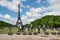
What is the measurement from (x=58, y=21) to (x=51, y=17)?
11476 millimetres

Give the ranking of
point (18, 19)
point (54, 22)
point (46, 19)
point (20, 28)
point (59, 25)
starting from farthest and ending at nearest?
point (46, 19)
point (54, 22)
point (59, 25)
point (18, 19)
point (20, 28)

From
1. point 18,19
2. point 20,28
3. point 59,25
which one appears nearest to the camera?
point 20,28

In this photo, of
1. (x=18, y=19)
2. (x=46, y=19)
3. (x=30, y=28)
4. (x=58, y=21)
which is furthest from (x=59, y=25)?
(x=30, y=28)

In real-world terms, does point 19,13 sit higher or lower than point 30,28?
higher

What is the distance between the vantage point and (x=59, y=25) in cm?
8025

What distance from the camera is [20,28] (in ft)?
110

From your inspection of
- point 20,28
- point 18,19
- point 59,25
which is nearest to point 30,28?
point 20,28

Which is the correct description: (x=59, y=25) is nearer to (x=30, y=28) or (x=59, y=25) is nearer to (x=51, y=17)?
(x=51, y=17)

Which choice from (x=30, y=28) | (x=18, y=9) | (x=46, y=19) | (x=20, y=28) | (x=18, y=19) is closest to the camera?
(x=20, y=28)

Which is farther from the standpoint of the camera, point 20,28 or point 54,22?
point 54,22

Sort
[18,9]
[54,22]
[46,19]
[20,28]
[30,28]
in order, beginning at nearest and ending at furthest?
[20,28]
[30,28]
[18,9]
[54,22]
[46,19]

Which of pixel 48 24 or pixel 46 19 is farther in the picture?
pixel 46 19

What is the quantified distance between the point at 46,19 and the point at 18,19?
5234cm

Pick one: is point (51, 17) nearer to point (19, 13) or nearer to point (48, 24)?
point (48, 24)
